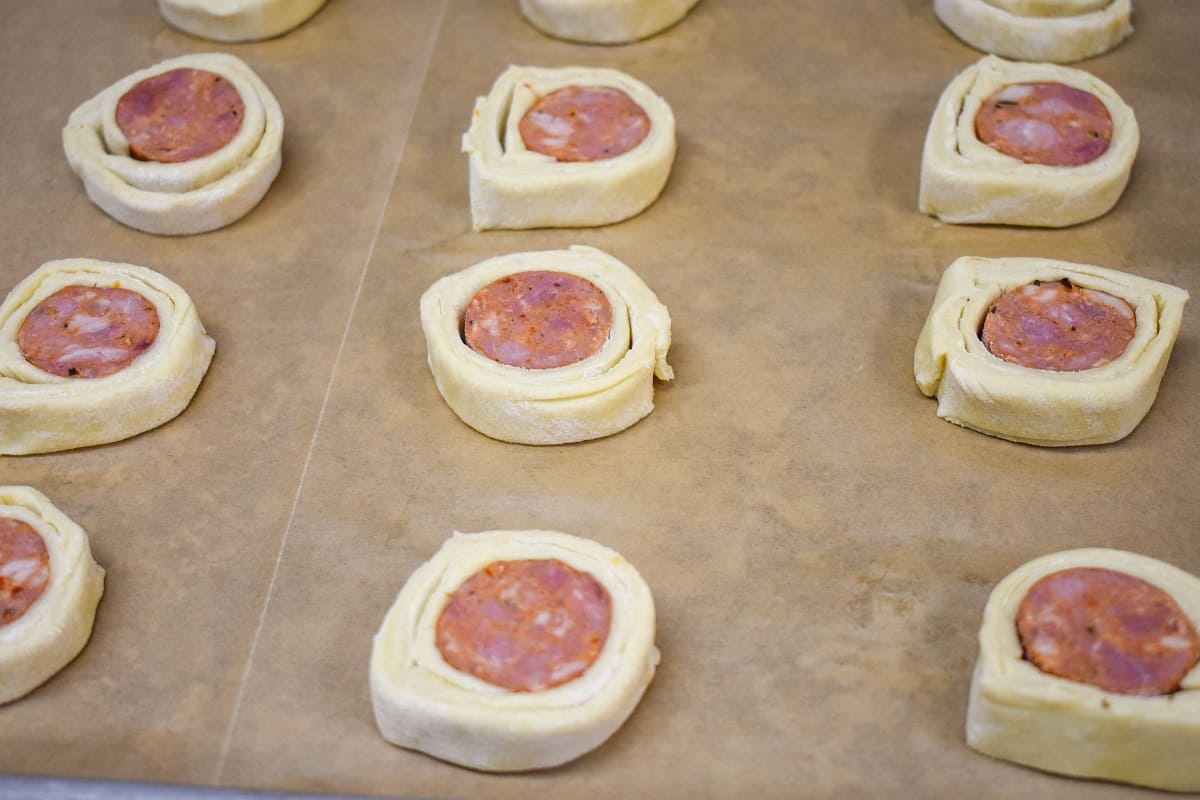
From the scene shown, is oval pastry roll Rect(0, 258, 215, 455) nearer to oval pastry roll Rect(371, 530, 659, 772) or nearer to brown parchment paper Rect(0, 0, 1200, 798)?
brown parchment paper Rect(0, 0, 1200, 798)

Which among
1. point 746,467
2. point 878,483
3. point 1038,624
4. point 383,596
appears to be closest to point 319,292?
point 383,596

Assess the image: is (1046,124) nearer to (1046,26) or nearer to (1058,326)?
(1046,26)

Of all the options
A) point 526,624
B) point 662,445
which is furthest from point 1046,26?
point 526,624

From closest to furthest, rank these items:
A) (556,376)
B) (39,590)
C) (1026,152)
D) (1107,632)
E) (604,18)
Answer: (1107,632) → (39,590) → (556,376) → (1026,152) → (604,18)

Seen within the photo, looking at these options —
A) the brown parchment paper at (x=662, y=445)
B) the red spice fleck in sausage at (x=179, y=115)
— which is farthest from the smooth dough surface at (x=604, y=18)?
the red spice fleck in sausage at (x=179, y=115)

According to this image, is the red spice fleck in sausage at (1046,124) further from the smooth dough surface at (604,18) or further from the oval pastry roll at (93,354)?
the oval pastry roll at (93,354)
